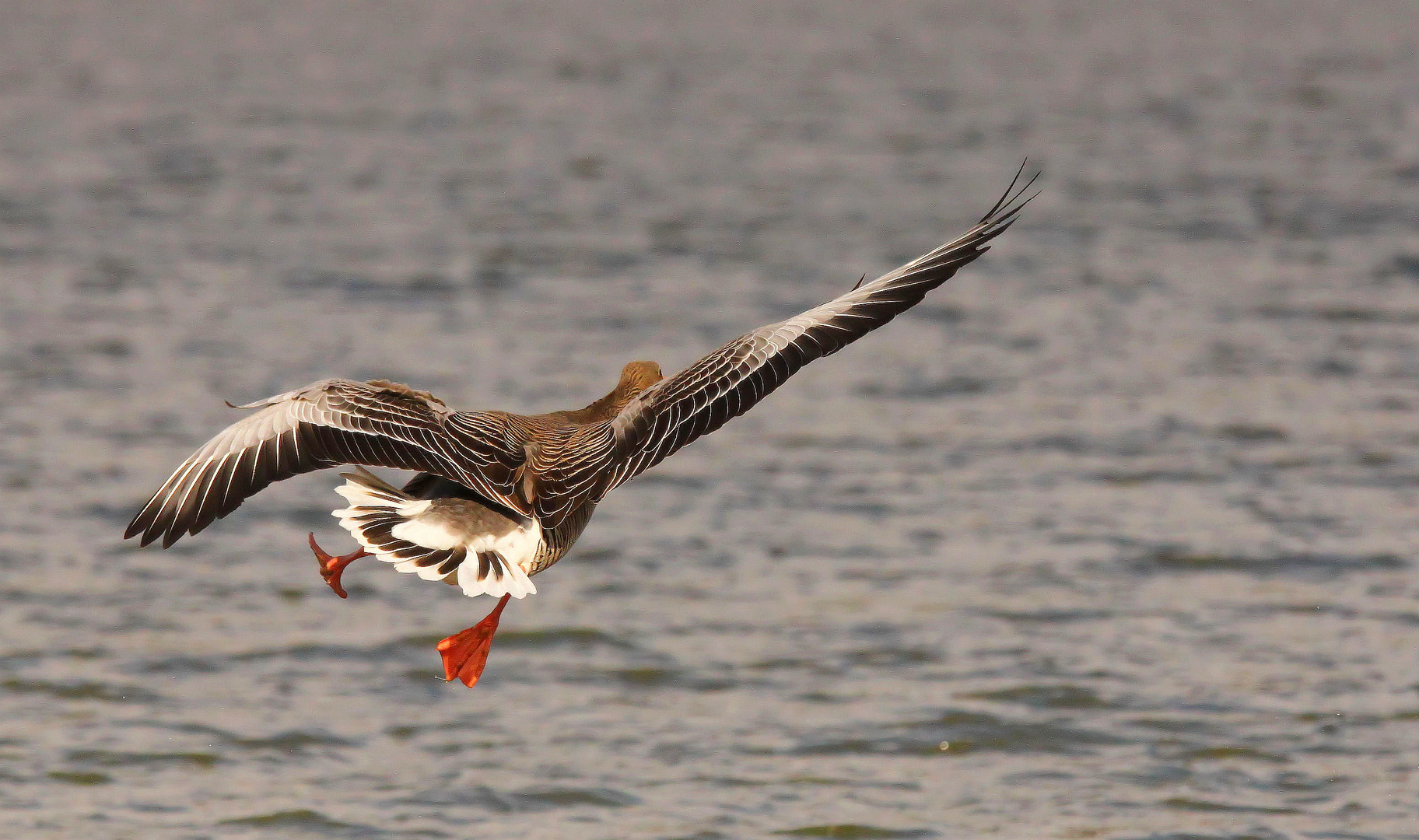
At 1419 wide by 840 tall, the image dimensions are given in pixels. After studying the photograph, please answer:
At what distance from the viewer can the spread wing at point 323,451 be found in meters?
7.43

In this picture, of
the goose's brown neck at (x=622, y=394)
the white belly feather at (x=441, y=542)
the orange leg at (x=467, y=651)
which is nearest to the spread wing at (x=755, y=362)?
the white belly feather at (x=441, y=542)

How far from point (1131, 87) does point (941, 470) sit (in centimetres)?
2689

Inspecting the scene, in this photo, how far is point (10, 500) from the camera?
1450 cm

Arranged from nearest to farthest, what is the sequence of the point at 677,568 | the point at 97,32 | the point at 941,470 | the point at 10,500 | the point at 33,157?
the point at 677,568
the point at 10,500
the point at 941,470
the point at 33,157
the point at 97,32

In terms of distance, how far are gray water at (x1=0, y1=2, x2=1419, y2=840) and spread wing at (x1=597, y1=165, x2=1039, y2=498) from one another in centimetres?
318

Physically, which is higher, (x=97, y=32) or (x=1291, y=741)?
(x=97, y=32)

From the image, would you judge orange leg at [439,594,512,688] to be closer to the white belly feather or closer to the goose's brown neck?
the white belly feather

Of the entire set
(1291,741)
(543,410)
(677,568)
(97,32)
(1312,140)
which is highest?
(97,32)

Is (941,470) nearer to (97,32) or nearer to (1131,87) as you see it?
(1131,87)

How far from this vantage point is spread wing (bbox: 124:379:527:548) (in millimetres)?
7434

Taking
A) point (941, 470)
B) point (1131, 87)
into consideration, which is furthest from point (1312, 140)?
point (941, 470)

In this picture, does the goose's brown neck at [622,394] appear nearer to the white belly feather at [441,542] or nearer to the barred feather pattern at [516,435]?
the barred feather pattern at [516,435]

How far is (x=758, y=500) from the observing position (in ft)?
48.9

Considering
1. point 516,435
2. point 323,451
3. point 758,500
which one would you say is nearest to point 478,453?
point 516,435
